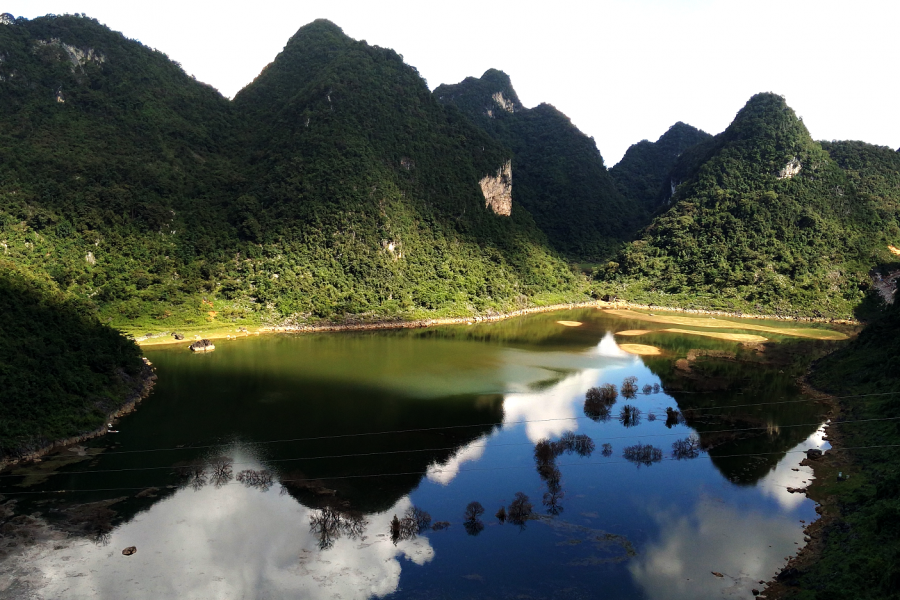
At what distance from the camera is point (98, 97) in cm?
8669

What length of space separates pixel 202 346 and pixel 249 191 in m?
40.3

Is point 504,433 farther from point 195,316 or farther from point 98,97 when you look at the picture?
point 98,97

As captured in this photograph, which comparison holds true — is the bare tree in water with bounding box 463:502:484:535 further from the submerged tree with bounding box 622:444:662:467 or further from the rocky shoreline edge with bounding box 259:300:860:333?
the rocky shoreline edge with bounding box 259:300:860:333

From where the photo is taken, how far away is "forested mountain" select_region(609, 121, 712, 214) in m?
177

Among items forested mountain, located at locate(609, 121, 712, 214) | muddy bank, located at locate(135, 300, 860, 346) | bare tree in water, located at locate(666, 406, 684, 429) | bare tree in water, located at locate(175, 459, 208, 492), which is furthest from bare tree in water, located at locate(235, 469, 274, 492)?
forested mountain, located at locate(609, 121, 712, 214)

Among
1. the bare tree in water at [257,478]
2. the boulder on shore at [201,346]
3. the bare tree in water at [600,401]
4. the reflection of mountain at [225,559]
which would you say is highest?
the boulder on shore at [201,346]

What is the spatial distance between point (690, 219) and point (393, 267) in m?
68.0

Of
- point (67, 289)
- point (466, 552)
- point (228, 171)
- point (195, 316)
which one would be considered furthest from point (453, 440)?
point (228, 171)

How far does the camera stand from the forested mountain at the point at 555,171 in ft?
473

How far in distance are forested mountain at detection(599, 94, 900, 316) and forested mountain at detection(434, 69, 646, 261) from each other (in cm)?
2253

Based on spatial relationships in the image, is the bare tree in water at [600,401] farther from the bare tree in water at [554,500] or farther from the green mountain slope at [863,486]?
the green mountain slope at [863,486]

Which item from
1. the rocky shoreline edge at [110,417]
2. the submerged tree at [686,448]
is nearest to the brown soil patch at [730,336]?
the submerged tree at [686,448]

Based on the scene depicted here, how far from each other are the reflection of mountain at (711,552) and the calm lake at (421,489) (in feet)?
0.28

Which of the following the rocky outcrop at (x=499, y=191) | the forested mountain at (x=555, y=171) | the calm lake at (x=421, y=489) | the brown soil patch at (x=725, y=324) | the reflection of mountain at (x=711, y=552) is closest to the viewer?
the reflection of mountain at (x=711, y=552)
